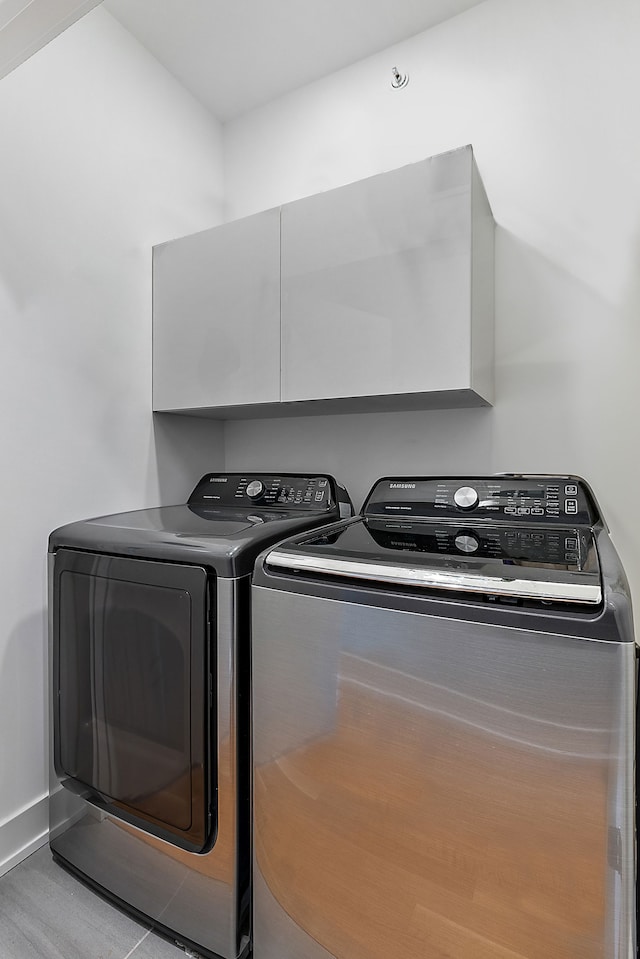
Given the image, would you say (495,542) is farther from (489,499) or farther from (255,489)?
(255,489)

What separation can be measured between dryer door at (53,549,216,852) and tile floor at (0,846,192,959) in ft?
0.83

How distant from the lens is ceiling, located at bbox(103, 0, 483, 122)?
5.51 ft

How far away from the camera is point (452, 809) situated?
867 millimetres

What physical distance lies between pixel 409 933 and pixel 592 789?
0.47 meters

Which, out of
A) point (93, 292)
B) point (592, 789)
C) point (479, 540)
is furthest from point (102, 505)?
point (592, 789)

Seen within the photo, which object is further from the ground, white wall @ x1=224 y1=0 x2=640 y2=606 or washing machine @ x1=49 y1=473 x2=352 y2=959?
white wall @ x1=224 y1=0 x2=640 y2=606

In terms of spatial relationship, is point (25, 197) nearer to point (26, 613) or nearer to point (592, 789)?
point (26, 613)

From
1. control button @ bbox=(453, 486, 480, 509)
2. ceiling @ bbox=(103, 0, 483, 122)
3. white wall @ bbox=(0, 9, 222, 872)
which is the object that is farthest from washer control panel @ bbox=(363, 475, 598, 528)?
ceiling @ bbox=(103, 0, 483, 122)

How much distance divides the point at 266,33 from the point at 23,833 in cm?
270

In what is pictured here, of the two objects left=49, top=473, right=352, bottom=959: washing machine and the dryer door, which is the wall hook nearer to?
left=49, top=473, right=352, bottom=959: washing machine

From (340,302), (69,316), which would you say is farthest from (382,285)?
(69,316)

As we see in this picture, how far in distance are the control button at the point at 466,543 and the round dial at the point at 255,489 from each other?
812mm

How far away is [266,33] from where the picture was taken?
5.82 ft

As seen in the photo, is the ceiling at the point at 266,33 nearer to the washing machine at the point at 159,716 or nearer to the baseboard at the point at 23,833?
the washing machine at the point at 159,716
